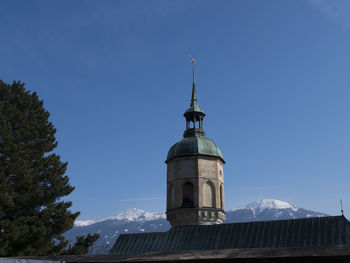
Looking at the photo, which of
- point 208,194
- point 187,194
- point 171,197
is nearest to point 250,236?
point 208,194

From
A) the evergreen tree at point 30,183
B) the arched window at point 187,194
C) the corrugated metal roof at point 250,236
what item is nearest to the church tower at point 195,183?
the arched window at point 187,194

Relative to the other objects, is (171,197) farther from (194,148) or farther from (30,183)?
(30,183)

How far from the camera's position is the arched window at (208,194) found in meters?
28.0

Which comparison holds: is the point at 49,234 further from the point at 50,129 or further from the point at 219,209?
the point at 219,209

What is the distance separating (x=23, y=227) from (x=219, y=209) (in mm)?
13017

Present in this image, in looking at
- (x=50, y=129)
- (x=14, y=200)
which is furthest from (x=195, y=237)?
(x=50, y=129)

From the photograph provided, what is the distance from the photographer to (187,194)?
2902cm

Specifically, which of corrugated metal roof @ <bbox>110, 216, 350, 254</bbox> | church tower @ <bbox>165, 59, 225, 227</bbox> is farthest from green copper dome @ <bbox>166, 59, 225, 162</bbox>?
corrugated metal roof @ <bbox>110, 216, 350, 254</bbox>

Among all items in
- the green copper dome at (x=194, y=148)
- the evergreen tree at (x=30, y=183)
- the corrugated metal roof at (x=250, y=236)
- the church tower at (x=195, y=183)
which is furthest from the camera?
the green copper dome at (x=194, y=148)

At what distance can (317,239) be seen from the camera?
20.8m

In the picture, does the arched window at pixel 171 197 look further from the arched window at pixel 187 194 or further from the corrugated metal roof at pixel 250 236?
the corrugated metal roof at pixel 250 236

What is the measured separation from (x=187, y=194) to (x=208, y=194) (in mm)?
1640

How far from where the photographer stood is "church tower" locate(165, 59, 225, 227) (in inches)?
1086

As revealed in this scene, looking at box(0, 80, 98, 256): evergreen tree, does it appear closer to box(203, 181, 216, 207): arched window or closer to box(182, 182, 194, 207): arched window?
box(182, 182, 194, 207): arched window
